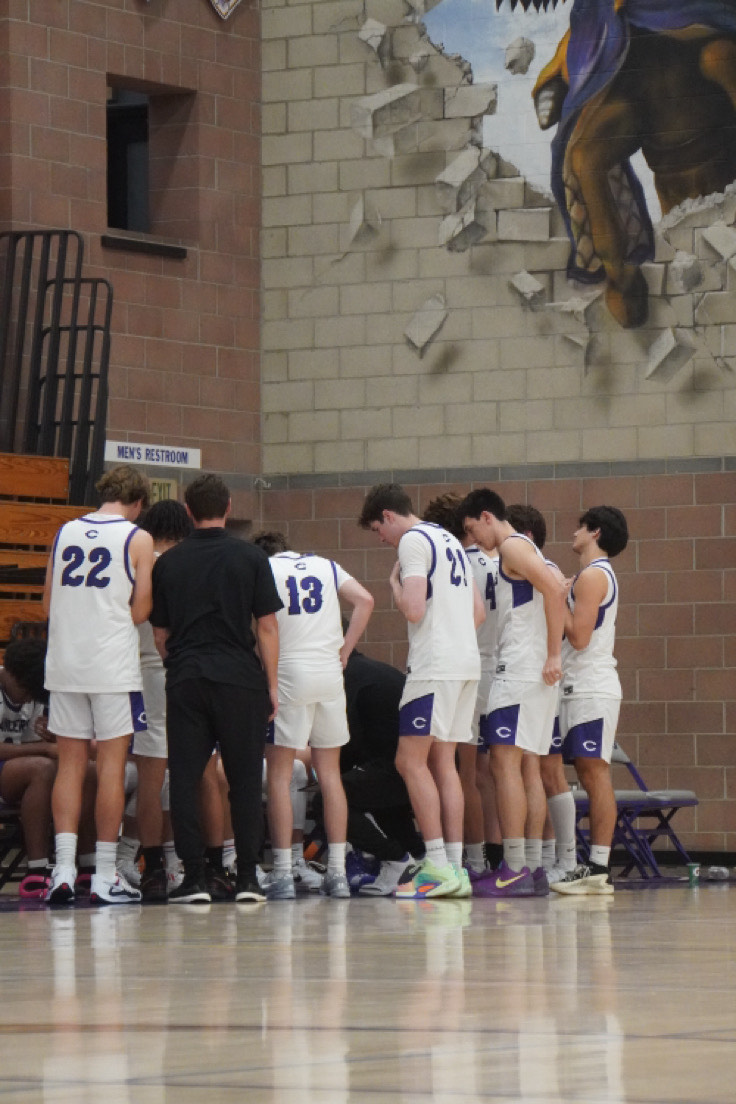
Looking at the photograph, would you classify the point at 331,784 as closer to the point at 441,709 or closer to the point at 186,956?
the point at 441,709

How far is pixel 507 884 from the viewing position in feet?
29.7

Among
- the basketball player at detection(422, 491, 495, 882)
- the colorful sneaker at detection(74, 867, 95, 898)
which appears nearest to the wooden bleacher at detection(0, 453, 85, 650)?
the colorful sneaker at detection(74, 867, 95, 898)

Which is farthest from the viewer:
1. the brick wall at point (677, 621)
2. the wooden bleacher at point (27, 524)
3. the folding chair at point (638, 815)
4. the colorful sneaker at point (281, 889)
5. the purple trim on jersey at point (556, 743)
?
the brick wall at point (677, 621)

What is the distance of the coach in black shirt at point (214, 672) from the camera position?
27.2 feet

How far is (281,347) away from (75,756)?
6399 millimetres

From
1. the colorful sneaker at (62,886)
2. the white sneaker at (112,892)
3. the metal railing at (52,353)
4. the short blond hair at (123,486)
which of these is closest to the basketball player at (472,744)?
the short blond hair at (123,486)

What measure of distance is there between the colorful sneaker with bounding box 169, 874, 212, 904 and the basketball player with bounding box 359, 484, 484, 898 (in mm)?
991

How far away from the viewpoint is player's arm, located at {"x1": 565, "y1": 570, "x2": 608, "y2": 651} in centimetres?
934

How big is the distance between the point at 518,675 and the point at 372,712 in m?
0.76

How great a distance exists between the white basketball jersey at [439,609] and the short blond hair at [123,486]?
116 cm

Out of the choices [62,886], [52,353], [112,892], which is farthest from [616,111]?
[62,886]

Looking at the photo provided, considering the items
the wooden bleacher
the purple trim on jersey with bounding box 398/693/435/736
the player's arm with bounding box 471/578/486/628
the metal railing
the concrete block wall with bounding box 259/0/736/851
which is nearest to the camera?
the purple trim on jersey with bounding box 398/693/435/736

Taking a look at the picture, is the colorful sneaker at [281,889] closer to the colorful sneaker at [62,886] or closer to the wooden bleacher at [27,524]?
the colorful sneaker at [62,886]

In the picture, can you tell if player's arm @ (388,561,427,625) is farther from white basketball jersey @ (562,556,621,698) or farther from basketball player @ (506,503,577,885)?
white basketball jersey @ (562,556,621,698)
